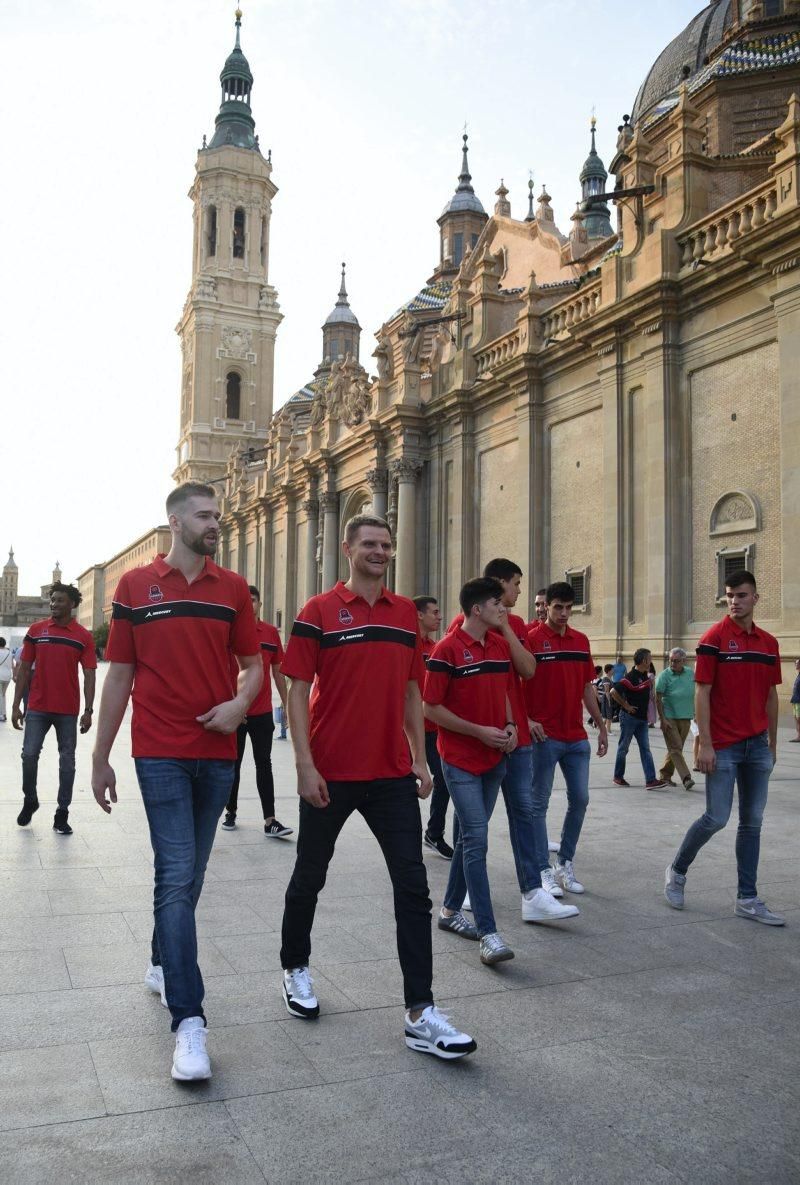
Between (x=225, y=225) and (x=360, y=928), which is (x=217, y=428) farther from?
(x=360, y=928)

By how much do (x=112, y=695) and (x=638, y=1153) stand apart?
258cm

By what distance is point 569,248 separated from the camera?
3722 cm

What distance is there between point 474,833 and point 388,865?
1.23 m

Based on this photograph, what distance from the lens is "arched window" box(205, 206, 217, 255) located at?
7244 centimetres

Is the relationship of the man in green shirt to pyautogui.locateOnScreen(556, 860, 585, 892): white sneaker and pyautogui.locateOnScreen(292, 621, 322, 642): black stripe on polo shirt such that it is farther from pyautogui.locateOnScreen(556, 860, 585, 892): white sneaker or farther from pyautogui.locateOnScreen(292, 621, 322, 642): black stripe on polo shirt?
pyautogui.locateOnScreen(292, 621, 322, 642): black stripe on polo shirt

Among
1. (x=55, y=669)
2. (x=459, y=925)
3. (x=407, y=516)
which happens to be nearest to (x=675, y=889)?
(x=459, y=925)

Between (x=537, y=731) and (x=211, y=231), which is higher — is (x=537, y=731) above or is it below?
below

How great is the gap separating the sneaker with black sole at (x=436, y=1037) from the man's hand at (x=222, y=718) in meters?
1.38

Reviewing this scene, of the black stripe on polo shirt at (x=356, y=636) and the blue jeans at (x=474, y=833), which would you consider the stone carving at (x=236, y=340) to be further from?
the black stripe on polo shirt at (x=356, y=636)

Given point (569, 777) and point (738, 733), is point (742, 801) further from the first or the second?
point (569, 777)

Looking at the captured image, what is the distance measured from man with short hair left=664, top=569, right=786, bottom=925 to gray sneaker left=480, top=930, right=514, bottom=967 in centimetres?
173

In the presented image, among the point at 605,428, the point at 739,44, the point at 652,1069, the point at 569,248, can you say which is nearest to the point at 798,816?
the point at 652,1069

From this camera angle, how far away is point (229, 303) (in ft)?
238

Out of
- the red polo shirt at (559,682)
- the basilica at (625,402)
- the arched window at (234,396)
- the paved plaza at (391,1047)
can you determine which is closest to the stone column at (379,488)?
the basilica at (625,402)
